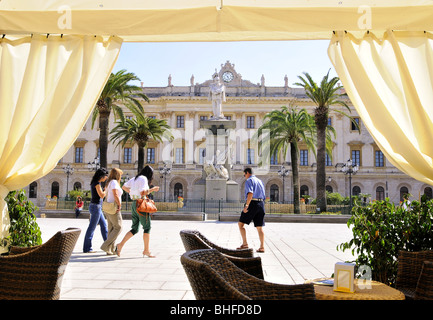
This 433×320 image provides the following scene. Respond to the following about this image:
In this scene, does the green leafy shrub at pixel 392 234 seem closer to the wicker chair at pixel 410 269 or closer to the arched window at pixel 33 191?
the wicker chair at pixel 410 269

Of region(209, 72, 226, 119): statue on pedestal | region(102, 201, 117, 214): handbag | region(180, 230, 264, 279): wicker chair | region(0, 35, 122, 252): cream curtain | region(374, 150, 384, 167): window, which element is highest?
region(209, 72, 226, 119): statue on pedestal

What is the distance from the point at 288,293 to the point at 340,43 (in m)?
2.56

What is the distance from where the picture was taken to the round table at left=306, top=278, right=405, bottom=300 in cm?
255

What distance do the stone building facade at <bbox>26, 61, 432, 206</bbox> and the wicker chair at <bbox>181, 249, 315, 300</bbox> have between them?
4829cm

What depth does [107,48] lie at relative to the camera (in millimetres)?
3994

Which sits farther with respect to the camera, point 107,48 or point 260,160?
point 260,160

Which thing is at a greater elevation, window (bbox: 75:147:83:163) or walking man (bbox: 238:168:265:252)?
window (bbox: 75:147:83:163)

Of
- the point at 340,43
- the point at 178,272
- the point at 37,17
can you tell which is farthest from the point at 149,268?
the point at 340,43

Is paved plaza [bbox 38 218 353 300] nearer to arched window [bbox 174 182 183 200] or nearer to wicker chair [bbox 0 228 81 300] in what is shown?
wicker chair [bbox 0 228 81 300]

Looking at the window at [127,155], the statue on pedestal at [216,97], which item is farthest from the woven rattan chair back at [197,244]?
the window at [127,155]

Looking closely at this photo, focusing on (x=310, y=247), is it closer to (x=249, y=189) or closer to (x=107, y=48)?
Result: (x=249, y=189)

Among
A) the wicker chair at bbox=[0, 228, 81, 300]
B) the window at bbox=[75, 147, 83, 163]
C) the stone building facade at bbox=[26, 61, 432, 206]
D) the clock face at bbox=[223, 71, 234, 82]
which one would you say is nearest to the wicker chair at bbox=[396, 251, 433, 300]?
the wicker chair at bbox=[0, 228, 81, 300]

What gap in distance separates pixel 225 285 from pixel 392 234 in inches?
87.9

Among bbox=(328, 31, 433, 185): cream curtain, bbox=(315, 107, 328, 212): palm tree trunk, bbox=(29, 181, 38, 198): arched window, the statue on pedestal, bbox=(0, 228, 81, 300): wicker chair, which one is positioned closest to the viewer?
bbox=(0, 228, 81, 300): wicker chair
